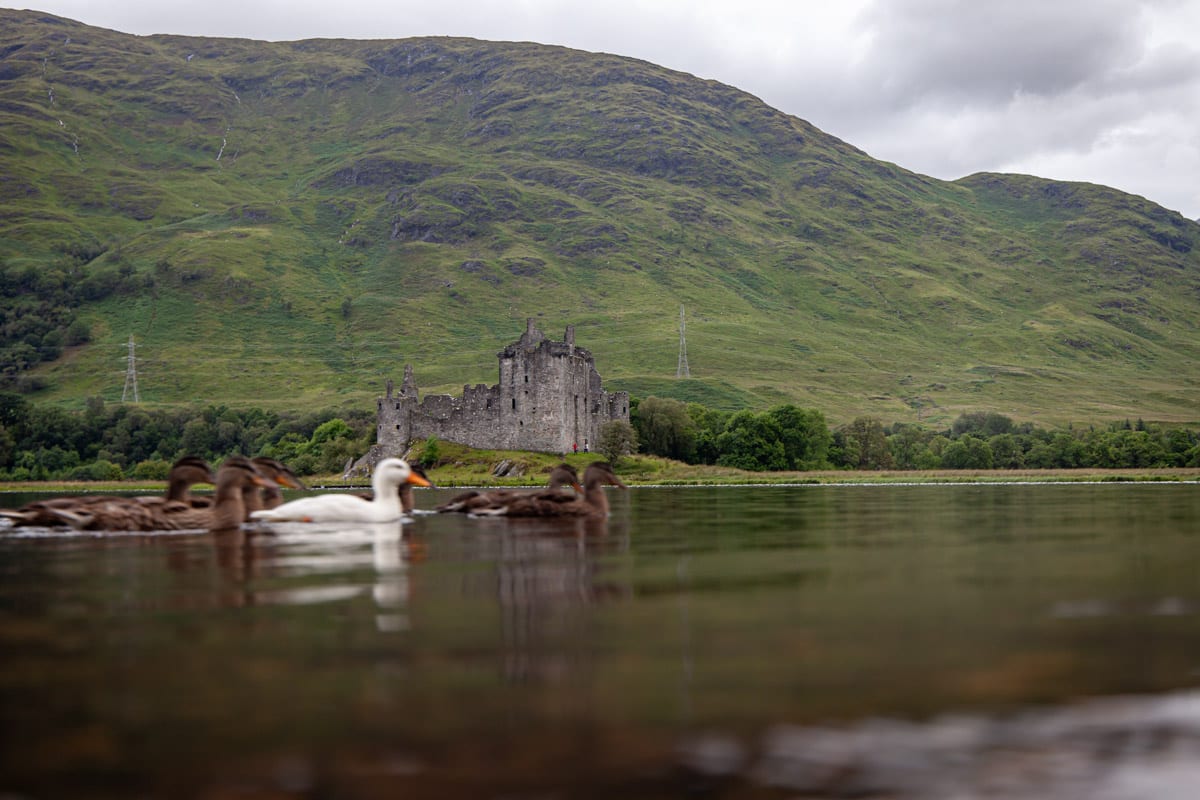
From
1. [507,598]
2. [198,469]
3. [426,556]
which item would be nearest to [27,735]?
[507,598]

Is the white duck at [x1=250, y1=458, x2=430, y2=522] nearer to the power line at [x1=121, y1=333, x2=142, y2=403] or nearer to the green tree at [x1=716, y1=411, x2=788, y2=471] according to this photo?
the green tree at [x1=716, y1=411, x2=788, y2=471]

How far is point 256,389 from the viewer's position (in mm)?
165250

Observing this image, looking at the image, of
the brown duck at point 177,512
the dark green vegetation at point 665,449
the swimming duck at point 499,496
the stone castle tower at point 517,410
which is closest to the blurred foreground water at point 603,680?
the brown duck at point 177,512

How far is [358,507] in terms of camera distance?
2334 centimetres

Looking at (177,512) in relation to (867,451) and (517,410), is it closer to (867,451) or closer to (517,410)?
(517,410)

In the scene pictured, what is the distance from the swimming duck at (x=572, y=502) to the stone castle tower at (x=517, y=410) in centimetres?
6752

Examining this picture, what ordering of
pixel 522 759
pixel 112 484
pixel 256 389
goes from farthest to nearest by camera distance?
1. pixel 256 389
2. pixel 112 484
3. pixel 522 759

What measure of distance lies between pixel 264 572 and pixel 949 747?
34.3ft

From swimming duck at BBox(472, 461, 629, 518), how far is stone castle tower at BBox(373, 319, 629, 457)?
67519mm

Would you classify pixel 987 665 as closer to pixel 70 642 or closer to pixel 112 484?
pixel 70 642

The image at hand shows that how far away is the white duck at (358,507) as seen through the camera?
22.8 meters

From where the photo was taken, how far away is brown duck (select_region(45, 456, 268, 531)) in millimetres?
22078

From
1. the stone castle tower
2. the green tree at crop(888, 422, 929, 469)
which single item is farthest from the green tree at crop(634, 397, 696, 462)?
the green tree at crop(888, 422, 929, 469)

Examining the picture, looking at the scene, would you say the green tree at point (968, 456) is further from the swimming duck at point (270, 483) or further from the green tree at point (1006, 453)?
the swimming duck at point (270, 483)
